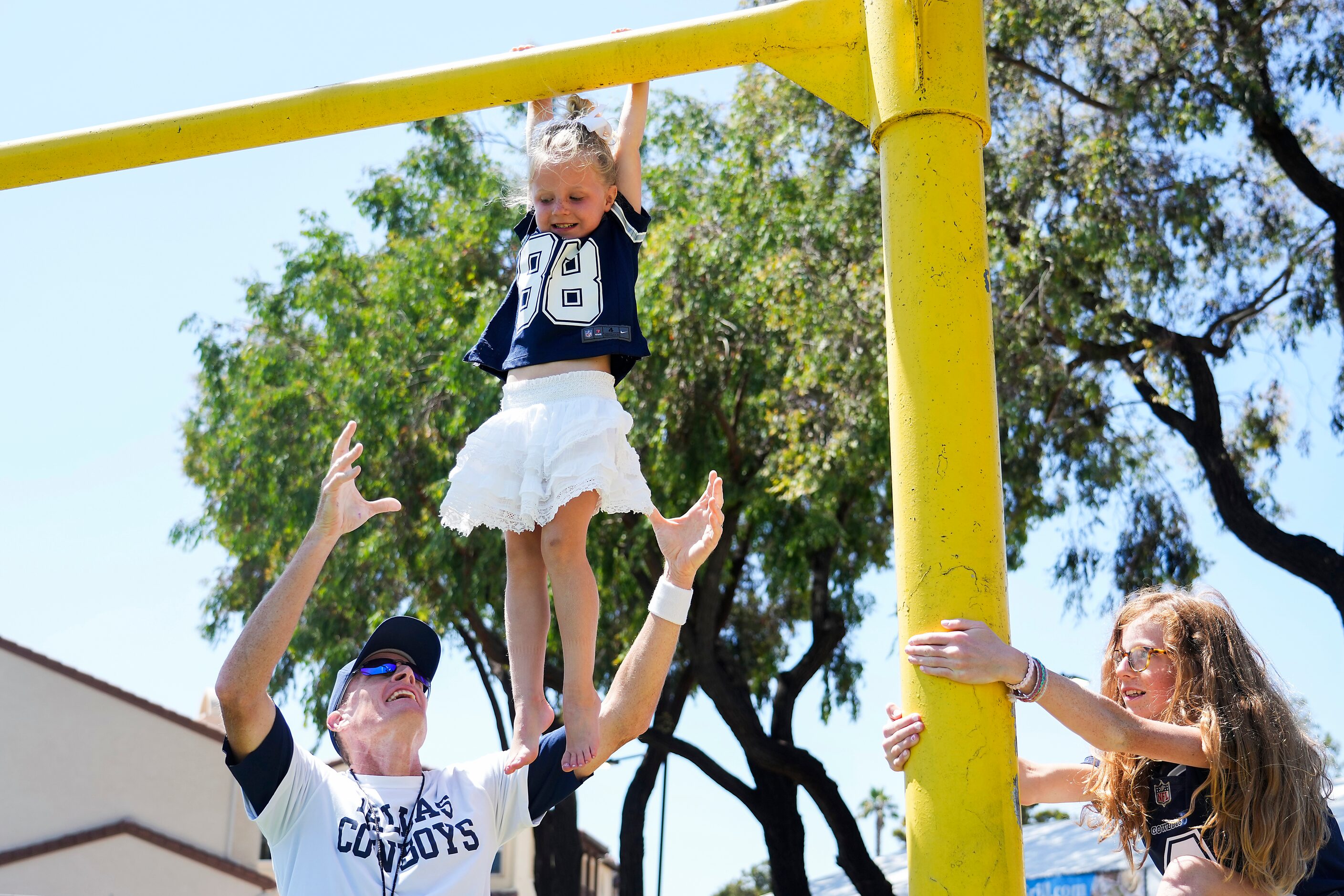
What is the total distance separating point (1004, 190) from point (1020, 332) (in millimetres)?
1424

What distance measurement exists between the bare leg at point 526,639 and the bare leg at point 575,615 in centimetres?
7

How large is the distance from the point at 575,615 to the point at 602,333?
2.44 ft

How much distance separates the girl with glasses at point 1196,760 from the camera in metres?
3.04

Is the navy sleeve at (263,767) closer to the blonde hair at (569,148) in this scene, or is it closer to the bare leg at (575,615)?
the bare leg at (575,615)

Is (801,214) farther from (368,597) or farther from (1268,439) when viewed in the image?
(368,597)

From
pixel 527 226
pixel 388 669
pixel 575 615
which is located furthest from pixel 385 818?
pixel 527 226

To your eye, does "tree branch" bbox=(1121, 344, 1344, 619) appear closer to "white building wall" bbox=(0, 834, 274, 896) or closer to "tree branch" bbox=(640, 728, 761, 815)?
"tree branch" bbox=(640, 728, 761, 815)

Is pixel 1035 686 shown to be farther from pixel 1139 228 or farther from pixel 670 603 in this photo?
pixel 1139 228

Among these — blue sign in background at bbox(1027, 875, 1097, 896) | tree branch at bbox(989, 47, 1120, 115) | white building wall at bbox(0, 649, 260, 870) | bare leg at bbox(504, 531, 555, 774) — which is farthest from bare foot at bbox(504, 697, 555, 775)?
white building wall at bbox(0, 649, 260, 870)

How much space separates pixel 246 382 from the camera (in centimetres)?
1594

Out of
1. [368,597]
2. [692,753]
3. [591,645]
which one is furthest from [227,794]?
[591,645]

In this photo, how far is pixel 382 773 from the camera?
3613 mm

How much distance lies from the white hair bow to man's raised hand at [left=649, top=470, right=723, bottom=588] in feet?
3.21

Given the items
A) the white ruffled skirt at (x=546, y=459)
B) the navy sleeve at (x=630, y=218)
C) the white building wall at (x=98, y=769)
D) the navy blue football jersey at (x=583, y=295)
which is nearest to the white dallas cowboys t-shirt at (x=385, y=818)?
the white ruffled skirt at (x=546, y=459)
